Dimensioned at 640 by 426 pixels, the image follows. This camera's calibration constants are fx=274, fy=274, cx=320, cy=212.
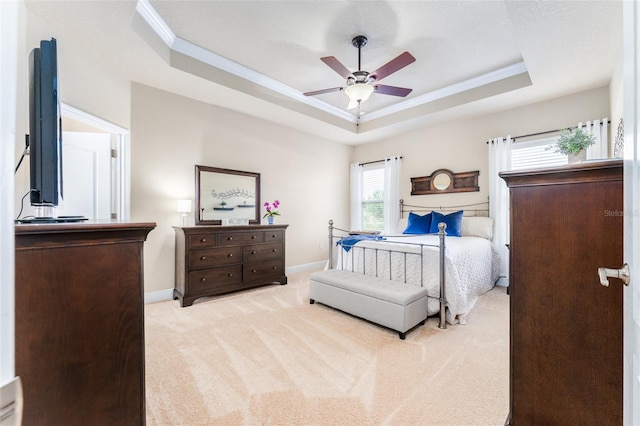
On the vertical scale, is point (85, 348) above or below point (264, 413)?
above

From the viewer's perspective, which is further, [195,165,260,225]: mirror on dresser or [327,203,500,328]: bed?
[195,165,260,225]: mirror on dresser

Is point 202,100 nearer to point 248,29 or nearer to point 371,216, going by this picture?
point 248,29

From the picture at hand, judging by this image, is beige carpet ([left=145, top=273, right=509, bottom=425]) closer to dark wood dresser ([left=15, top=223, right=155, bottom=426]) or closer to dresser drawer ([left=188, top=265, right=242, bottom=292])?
dresser drawer ([left=188, top=265, right=242, bottom=292])

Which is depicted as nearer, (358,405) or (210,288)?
(358,405)

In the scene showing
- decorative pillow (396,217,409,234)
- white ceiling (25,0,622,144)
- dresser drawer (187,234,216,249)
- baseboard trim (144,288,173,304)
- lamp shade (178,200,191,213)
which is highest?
white ceiling (25,0,622,144)

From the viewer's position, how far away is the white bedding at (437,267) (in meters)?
2.66

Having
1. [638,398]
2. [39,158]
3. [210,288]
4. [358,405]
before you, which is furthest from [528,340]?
[210,288]

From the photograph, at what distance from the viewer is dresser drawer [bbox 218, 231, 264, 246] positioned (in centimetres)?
356

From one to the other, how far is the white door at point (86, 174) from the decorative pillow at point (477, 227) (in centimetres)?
477

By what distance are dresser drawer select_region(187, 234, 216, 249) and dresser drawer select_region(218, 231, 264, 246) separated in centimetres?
9

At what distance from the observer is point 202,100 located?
3834 mm

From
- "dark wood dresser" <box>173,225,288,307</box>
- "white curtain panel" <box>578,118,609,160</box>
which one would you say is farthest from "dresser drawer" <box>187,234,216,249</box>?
"white curtain panel" <box>578,118,609,160</box>

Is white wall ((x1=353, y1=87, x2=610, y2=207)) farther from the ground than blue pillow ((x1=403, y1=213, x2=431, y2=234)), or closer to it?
farther from the ground

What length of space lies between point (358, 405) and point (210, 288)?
2.45 meters
